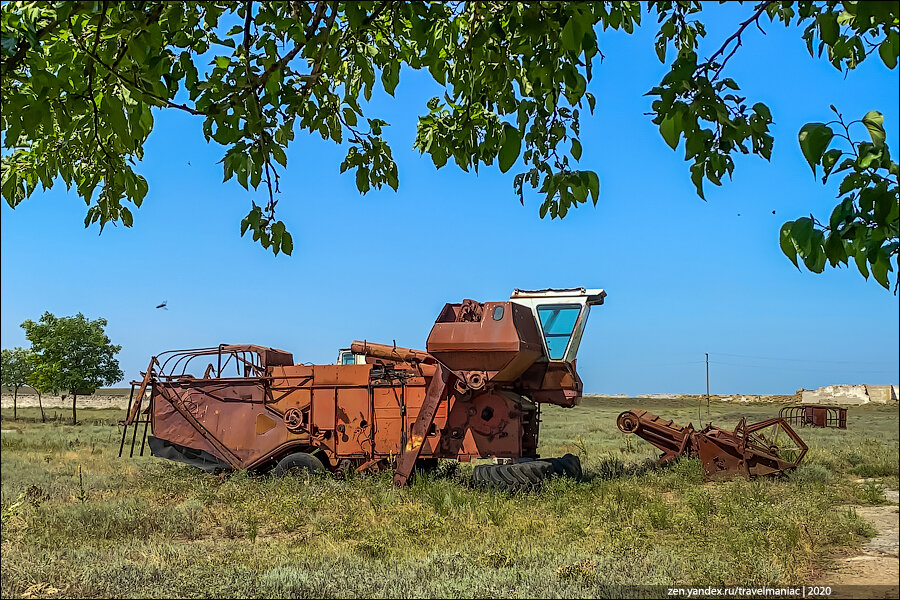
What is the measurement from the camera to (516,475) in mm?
11133

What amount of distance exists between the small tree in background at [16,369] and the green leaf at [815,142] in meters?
34.3

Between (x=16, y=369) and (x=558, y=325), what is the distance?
105 feet

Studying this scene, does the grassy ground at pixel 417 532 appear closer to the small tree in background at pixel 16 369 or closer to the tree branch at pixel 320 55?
the tree branch at pixel 320 55

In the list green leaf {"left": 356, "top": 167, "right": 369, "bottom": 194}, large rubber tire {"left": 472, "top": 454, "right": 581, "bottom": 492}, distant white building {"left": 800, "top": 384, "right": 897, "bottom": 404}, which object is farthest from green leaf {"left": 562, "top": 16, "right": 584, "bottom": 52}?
distant white building {"left": 800, "top": 384, "right": 897, "bottom": 404}

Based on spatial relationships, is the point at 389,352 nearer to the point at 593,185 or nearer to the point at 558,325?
the point at 558,325

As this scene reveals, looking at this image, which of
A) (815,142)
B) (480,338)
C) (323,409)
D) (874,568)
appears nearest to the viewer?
(815,142)

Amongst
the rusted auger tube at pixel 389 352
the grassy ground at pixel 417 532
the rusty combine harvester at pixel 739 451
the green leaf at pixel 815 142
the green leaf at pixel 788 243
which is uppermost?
the green leaf at pixel 815 142

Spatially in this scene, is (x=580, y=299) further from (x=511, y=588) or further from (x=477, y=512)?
(x=511, y=588)

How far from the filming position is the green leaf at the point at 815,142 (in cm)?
217

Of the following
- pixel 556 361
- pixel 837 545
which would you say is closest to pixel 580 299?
pixel 556 361

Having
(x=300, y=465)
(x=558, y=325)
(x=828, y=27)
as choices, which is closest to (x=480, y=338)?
(x=558, y=325)

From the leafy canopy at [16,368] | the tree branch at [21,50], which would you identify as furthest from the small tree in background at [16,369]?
the tree branch at [21,50]

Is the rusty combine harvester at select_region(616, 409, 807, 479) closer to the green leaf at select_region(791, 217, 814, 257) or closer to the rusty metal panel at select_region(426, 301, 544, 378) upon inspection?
the rusty metal panel at select_region(426, 301, 544, 378)

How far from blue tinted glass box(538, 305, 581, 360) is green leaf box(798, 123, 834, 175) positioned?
9.57 m
